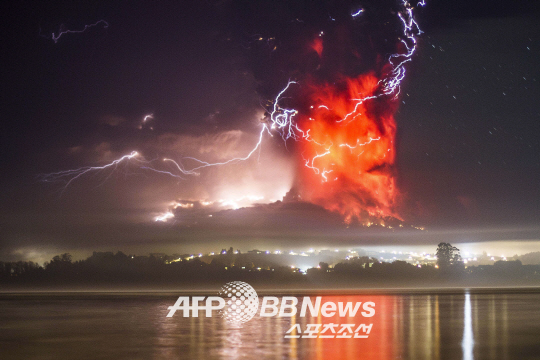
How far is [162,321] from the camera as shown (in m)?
27.0

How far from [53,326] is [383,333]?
1802cm

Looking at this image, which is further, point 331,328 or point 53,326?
point 53,326

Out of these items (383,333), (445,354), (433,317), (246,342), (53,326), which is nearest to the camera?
(445,354)

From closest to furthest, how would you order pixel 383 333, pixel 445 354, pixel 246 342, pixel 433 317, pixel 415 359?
pixel 415 359, pixel 445 354, pixel 246 342, pixel 383 333, pixel 433 317

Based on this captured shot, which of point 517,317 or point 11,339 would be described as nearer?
point 11,339

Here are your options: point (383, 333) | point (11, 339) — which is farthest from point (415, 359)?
point (11, 339)

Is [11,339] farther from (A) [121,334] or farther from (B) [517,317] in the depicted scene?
(B) [517,317]

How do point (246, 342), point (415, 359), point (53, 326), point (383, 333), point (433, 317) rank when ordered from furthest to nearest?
1. point (433, 317)
2. point (53, 326)
3. point (383, 333)
4. point (246, 342)
5. point (415, 359)

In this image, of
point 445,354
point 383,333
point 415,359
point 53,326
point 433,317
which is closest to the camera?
point 415,359

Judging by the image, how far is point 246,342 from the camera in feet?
61.0

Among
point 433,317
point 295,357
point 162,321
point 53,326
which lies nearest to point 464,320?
point 433,317

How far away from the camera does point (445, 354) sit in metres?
15.9

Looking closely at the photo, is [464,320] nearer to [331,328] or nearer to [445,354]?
[331,328]

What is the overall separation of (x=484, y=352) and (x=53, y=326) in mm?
22036
